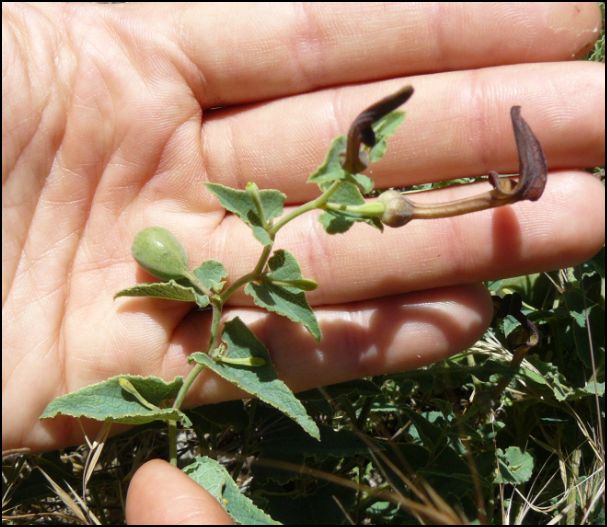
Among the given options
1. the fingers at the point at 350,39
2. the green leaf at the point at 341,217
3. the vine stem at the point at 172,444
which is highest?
the fingers at the point at 350,39

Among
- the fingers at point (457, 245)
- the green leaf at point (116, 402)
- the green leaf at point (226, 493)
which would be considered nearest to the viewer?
the green leaf at point (226, 493)

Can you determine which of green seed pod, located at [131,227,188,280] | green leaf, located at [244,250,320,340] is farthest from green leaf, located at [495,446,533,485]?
green seed pod, located at [131,227,188,280]

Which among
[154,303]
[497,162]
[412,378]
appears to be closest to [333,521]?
[412,378]

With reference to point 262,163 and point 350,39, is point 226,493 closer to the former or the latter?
point 262,163

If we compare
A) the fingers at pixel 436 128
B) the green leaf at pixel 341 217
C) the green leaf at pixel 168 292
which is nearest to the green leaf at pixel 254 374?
the green leaf at pixel 168 292

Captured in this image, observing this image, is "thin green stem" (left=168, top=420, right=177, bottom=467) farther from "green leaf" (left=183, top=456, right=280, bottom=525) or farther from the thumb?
the thumb

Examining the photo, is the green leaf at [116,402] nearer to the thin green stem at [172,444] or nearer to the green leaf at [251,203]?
the thin green stem at [172,444]

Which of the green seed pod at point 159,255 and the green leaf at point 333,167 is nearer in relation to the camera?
the green leaf at point 333,167
